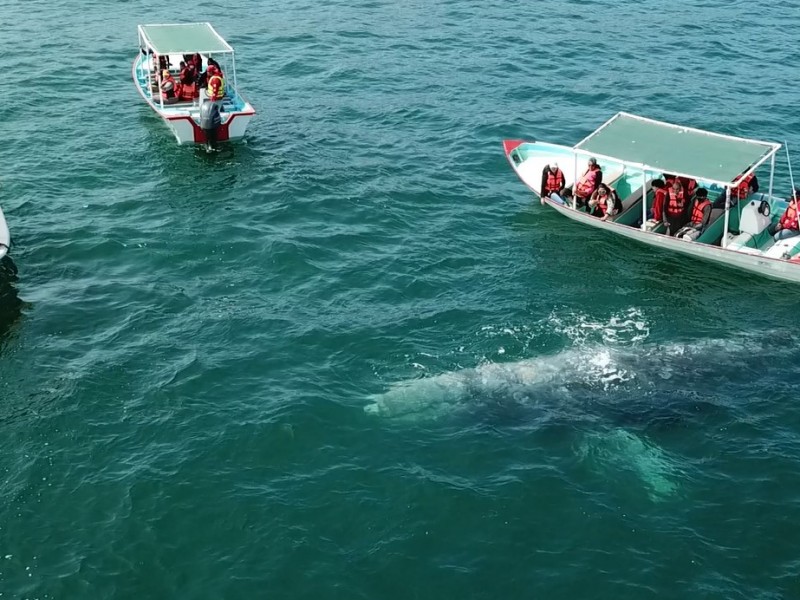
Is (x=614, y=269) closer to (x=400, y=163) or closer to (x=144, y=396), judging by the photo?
(x=400, y=163)

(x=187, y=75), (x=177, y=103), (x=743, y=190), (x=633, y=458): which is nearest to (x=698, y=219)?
(x=743, y=190)

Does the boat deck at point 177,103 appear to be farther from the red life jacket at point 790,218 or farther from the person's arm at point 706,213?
the red life jacket at point 790,218

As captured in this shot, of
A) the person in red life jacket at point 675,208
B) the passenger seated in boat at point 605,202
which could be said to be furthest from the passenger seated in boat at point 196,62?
the person in red life jacket at point 675,208

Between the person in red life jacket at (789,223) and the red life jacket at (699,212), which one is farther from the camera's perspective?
the red life jacket at (699,212)

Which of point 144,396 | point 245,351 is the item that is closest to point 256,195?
point 245,351

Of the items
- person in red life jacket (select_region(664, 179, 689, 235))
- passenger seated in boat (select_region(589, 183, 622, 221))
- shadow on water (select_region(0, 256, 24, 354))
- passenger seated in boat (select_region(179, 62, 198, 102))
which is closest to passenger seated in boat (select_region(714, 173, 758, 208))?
person in red life jacket (select_region(664, 179, 689, 235))

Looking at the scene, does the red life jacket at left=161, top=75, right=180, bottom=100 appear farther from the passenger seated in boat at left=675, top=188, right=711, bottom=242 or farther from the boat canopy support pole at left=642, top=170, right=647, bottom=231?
the passenger seated in boat at left=675, top=188, right=711, bottom=242
